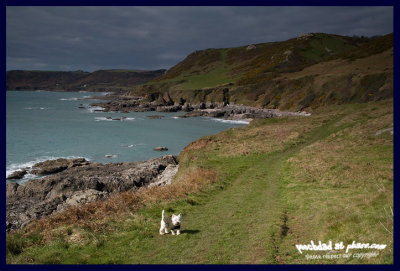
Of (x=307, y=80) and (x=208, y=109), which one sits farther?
(x=208, y=109)

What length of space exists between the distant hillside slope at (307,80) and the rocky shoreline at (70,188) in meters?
20.3

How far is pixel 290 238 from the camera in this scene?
37.8 ft

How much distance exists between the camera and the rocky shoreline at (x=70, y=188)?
2389 cm

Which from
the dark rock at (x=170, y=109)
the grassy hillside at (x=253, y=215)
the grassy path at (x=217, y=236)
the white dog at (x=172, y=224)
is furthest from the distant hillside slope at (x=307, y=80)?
the white dog at (x=172, y=224)

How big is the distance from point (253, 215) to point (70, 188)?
22.4m

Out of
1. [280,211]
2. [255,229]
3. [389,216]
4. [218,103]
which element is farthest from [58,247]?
[218,103]

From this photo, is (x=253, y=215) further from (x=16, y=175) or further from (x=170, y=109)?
(x=170, y=109)

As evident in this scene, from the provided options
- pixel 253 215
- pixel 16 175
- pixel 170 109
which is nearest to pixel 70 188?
pixel 16 175

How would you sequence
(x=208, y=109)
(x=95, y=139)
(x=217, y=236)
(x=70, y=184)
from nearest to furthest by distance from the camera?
(x=217, y=236) → (x=70, y=184) → (x=95, y=139) → (x=208, y=109)

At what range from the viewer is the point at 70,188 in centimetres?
3000

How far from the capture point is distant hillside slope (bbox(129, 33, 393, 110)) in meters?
19.7

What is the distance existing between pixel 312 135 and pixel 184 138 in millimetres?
39712

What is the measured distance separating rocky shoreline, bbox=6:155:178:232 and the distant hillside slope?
66.7ft

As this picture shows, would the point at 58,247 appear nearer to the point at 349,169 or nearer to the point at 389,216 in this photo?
the point at 389,216
